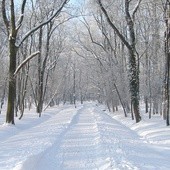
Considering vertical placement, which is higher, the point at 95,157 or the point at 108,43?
the point at 108,43

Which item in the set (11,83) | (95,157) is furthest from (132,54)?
(95,157)

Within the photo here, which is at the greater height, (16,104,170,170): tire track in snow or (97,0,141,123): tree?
(97,0,141,123): tree

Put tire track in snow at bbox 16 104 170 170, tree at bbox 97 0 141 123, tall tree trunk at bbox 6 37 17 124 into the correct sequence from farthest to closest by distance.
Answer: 1. tree at bbox 97 0 141 123
2. tall tree trunk at bbox 6 37 17 124
3. tire track in snow at bbox 16 104 170 170

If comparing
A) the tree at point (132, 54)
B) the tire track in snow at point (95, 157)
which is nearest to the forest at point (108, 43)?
the tree at point (132, 54)

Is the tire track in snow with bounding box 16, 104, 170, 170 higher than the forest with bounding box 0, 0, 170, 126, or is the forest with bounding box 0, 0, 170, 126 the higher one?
the forest with bounding box 0, 0, 170, 126

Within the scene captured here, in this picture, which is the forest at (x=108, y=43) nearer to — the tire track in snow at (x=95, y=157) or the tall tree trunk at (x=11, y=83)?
the tall tree trunk at (x=11, y=83)

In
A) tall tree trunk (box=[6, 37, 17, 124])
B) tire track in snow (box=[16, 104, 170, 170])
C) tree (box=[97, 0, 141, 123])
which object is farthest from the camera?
tree (box=[97, 0, 141, 123])

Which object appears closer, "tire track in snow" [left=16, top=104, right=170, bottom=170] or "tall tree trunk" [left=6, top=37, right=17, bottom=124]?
"tire track in snow" [left=16, top=104, right=170, bottom=170]

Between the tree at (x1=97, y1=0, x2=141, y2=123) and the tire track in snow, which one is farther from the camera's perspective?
the tree at (x1=97, y1=0, x2=141, y2=123)

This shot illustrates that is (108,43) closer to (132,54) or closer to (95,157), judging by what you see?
(132,54)

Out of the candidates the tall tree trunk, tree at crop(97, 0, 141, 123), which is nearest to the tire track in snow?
the tall tree trunk

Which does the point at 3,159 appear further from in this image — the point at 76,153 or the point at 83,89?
the point at 83,89

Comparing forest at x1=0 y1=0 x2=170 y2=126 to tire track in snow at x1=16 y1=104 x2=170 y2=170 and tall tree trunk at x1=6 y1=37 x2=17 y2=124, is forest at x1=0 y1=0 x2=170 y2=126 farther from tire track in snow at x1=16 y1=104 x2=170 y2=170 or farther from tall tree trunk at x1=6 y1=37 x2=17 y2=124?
tire track in snow at x1=16 y1=104 x2=170 y2=170

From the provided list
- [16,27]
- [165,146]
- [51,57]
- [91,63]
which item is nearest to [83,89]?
[91,63]
